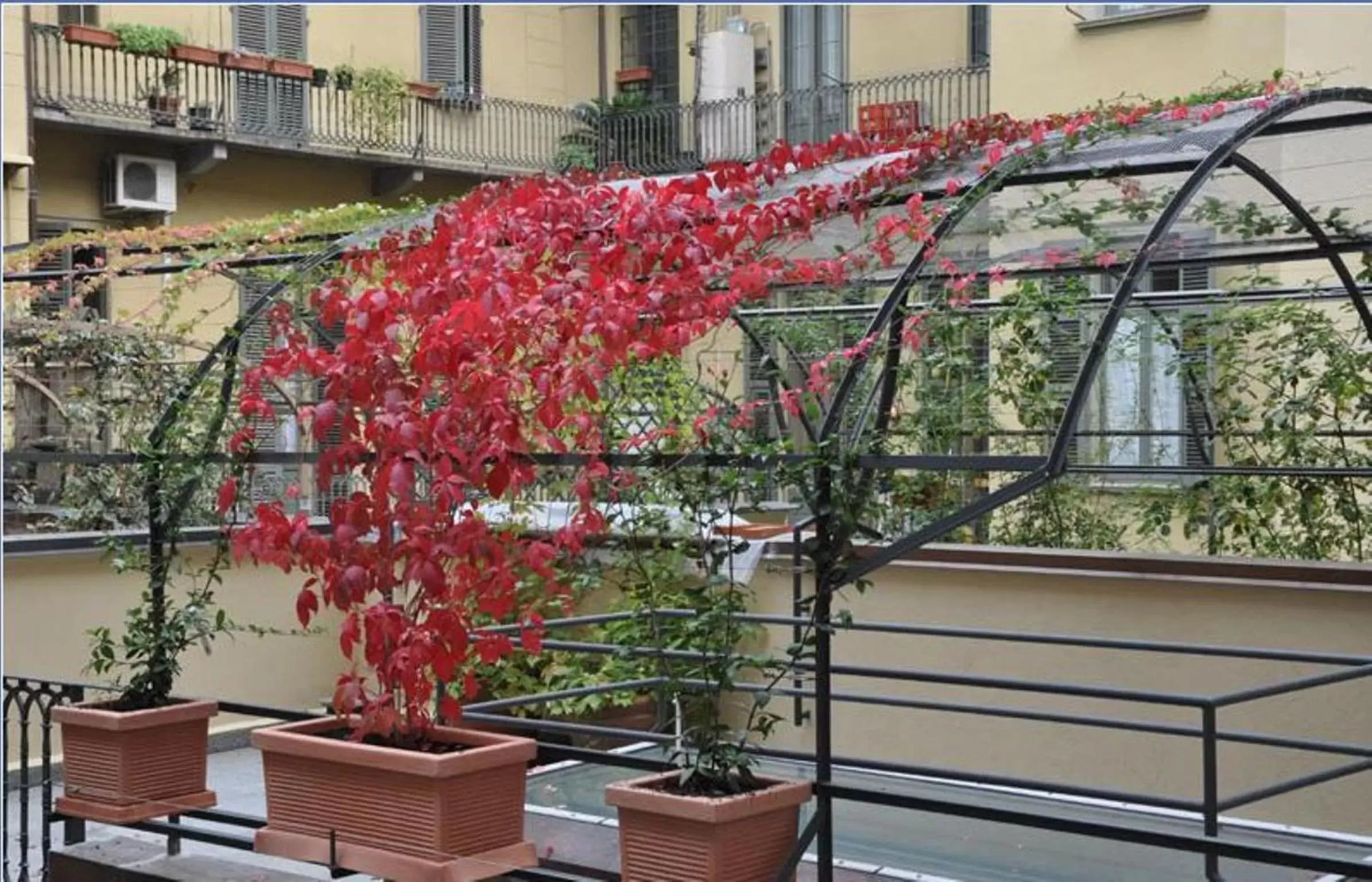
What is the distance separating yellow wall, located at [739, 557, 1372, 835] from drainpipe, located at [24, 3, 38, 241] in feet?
25.1

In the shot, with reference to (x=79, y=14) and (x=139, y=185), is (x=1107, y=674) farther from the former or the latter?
(x=79, y=14)

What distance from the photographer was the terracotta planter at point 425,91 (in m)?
18.0

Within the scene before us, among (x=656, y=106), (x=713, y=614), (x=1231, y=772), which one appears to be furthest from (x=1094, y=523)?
(x=656, y=106)

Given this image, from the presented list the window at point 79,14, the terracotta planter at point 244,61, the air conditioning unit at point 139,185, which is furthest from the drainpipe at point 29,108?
the terracotta planter at point 244,61

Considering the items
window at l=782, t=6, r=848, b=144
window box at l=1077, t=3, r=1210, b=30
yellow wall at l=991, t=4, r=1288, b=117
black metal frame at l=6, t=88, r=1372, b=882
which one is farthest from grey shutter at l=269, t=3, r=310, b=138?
black metal frame at l=6, t=88, r=1372, b=882

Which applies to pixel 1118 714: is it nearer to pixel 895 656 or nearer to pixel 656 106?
pixel 895 656

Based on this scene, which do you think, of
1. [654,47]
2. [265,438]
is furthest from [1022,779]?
[654,47]

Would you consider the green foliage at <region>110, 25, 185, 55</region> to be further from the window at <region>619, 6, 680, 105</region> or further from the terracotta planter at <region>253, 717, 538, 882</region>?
the terracotta planter at <region>253, 717, 538, 882</region>

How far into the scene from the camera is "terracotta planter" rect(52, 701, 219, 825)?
238 inches

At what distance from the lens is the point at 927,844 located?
6398 millimetres

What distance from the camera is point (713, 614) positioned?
195 inches

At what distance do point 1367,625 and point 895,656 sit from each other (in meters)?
2.17

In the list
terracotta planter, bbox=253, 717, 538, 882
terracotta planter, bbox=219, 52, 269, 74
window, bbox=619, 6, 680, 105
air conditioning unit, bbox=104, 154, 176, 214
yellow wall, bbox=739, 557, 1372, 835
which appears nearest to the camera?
terracotta planter, bbox=253, 717, 538, 882

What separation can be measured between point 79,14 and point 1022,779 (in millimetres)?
12115
